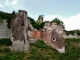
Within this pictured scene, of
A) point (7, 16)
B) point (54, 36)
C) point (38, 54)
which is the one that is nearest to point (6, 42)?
point (7, 16)

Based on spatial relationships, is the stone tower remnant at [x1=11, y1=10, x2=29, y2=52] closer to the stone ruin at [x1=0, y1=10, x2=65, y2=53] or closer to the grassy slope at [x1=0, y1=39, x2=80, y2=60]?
the stone ruin at [x1=0, y1=10, x2=65, y2=53]

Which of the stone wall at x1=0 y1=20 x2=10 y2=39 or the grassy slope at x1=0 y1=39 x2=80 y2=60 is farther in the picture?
the stone wall at x1=0 y1=20 x2=10 y2=39

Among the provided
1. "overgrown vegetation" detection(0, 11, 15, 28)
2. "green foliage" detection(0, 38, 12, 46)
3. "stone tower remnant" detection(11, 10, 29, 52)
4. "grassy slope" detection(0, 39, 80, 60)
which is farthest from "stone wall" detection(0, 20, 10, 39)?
"grassy slope" detection(0, 39, 80, 60)

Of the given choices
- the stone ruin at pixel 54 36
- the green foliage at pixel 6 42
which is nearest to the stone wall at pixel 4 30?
the green foliage at pixel 6 42

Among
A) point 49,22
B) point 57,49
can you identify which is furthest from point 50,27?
point 57,49

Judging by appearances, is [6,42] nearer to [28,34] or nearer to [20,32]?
[20,32]

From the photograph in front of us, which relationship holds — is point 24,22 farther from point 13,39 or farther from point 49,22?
point 49,22

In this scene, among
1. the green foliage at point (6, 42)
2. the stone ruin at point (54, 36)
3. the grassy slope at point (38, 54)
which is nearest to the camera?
the grassy slope at point (38, 54)

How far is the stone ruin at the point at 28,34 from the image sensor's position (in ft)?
106

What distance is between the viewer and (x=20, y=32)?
32594 millimetres

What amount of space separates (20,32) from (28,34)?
323cm

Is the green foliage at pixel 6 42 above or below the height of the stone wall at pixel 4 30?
below

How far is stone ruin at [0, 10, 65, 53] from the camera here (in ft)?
106

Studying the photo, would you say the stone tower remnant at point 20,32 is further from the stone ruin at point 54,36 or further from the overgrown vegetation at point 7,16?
the stone ruin at point 54,36
